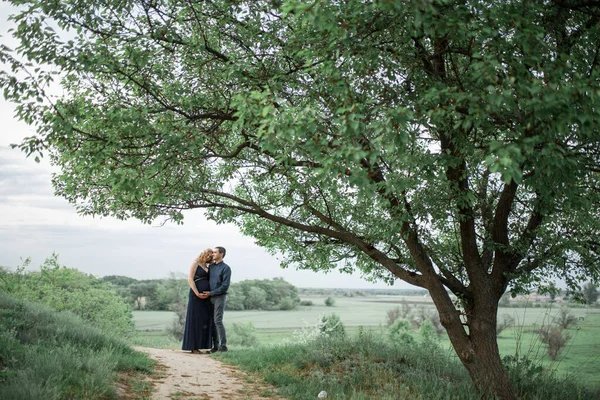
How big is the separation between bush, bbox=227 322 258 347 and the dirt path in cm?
1809

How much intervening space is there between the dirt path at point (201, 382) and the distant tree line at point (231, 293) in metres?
18.9

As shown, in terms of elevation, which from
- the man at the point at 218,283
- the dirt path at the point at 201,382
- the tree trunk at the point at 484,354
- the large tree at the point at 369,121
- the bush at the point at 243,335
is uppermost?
the large tree at the point at 369,121

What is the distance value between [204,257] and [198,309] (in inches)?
56.1

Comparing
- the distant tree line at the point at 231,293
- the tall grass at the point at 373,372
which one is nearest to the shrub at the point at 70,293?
the distant tree line at the point at 231,293

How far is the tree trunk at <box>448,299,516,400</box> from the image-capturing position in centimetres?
917

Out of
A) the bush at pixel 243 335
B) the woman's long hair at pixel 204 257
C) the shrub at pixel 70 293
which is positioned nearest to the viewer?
the woman's long hair at pixel 204 257

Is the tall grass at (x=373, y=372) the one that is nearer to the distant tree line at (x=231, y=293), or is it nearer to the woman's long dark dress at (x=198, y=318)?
the woman's long dark dress at (x=198, y=318)

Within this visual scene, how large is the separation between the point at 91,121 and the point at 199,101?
1.83 metres

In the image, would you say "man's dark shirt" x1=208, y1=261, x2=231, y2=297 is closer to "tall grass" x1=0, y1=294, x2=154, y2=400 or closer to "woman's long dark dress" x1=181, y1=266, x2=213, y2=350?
"woman's long dark dress" x1=181, y1=266, x2=213, y2=350

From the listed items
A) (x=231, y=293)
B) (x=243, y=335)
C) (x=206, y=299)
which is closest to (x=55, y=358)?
(x=206, y=299)

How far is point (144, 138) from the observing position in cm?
812

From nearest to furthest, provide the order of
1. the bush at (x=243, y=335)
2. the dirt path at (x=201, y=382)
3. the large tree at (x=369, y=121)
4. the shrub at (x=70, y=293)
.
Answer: the large tree at (x=369, y=121) < the dirt path at (x=201, y=382) < the shrub at (x=70, y=293) < the bush at (x=243, y=335)

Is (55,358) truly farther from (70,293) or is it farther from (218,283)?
(70,293)

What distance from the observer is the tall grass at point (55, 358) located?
22.4 feet
